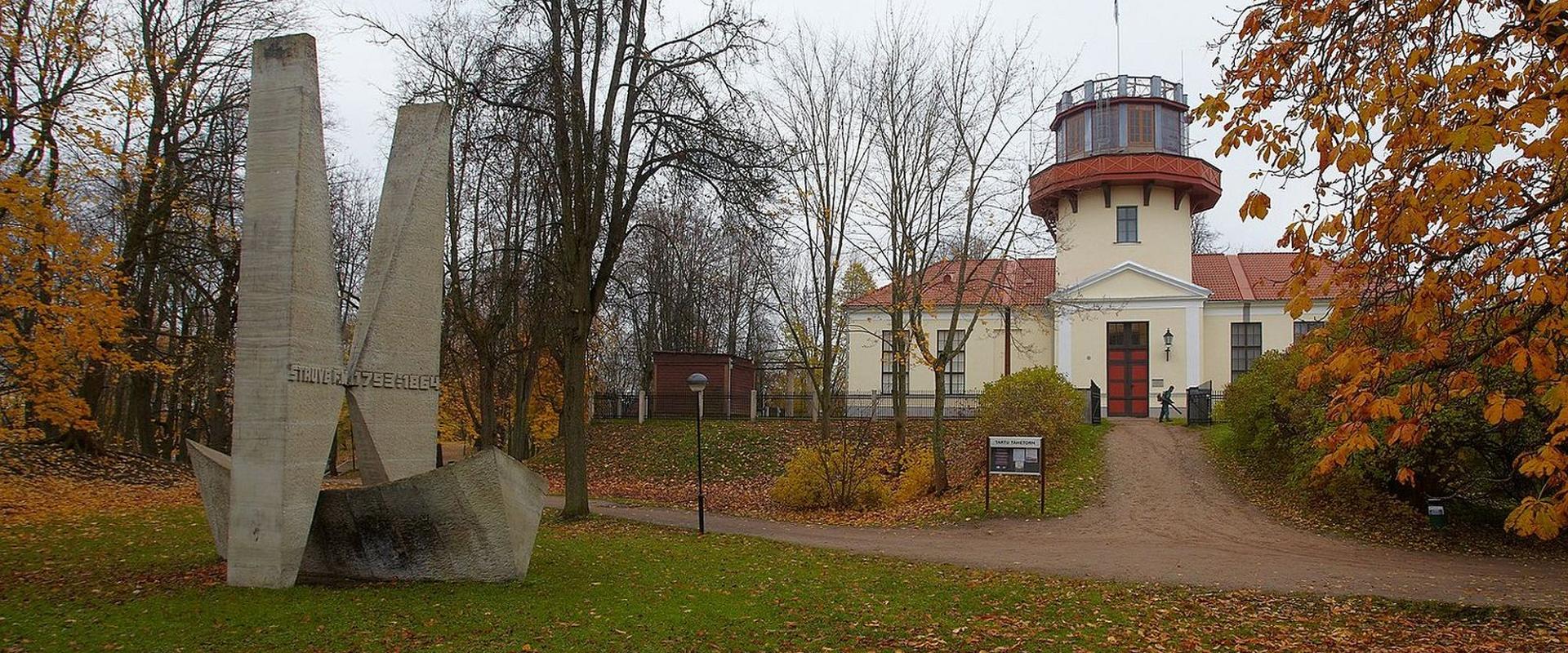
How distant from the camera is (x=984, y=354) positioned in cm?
3828

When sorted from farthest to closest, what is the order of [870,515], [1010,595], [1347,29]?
[870,515] < [1010,595] < [1347,29]

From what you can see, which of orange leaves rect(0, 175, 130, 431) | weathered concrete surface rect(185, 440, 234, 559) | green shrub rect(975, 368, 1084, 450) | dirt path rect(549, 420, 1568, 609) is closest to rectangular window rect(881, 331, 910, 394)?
green shrub rect(975, 368, 1084, 450)

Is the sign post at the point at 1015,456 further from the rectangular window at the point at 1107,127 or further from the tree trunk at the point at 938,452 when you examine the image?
the rectangular window at the point at 1107,127

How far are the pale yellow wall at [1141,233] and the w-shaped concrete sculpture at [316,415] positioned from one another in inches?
1143

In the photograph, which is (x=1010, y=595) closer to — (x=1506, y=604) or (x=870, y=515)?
(x=1506, y=604)

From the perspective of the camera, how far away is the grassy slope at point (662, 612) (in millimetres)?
7375

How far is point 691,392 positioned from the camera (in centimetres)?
3669

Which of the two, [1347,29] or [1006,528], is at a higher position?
[1347,29]

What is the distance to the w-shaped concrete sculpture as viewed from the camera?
8859mm

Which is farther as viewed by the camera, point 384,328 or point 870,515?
point 870,515

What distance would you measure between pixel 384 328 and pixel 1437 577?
13436mm

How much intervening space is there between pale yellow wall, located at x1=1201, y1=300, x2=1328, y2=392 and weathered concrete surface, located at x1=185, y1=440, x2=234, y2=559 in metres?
32.7

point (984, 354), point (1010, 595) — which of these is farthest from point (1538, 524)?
point (984, 354)

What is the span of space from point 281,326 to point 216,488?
207cm
